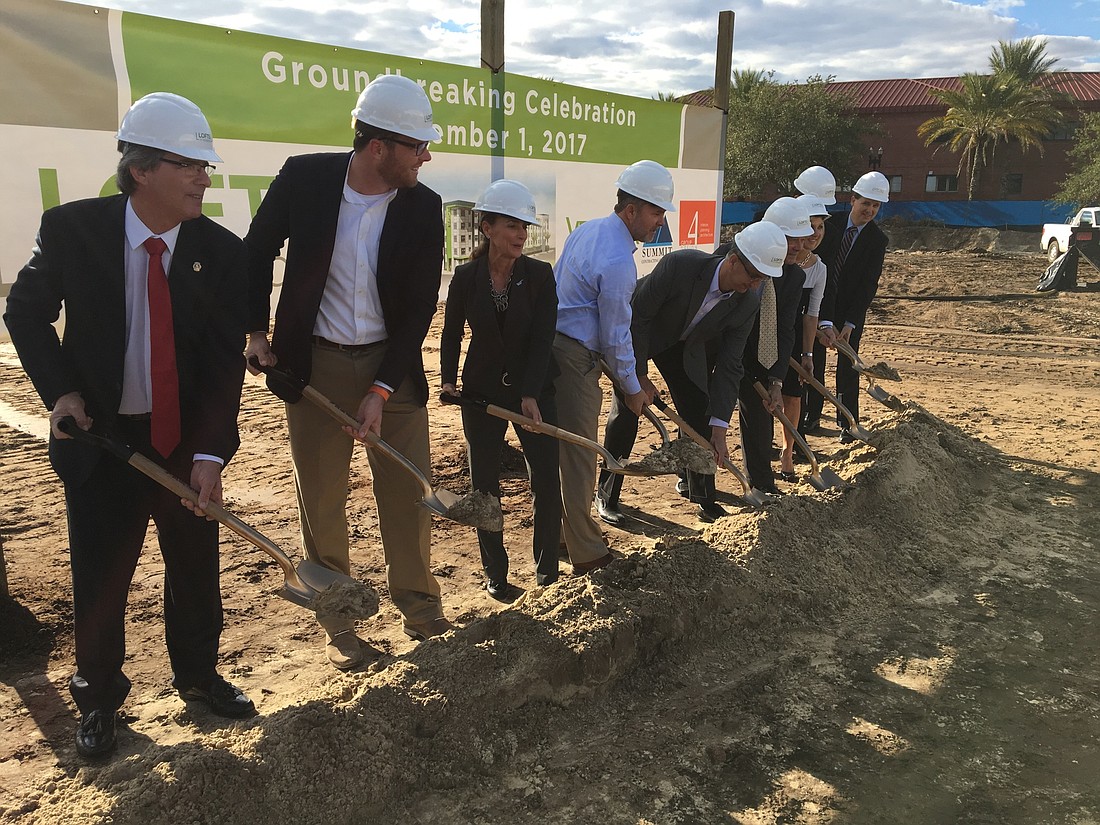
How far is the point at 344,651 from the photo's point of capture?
10.1 feet

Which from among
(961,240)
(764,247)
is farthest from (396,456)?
(961,240)

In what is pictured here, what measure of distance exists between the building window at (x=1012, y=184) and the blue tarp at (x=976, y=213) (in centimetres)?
688

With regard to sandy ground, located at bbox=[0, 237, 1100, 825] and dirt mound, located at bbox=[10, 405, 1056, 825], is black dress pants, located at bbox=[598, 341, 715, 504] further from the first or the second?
dirt mound, located at bbox=[10, 405, 1056, 825]

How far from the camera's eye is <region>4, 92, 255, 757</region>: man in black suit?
2.27 meters

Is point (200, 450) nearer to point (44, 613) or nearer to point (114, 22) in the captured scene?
point (44, 613)

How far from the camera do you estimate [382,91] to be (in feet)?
8.64

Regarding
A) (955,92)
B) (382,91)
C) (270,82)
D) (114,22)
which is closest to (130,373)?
(382,91)

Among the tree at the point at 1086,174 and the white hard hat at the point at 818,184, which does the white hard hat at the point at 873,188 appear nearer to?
the white hard hat at the point at 818,184

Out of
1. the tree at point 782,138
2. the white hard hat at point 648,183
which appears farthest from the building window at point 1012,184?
the white hard hat at point 648,183

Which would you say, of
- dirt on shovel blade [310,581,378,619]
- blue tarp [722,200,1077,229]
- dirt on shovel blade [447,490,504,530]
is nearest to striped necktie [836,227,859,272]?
dirt on shovel blade [447,490,504,530]

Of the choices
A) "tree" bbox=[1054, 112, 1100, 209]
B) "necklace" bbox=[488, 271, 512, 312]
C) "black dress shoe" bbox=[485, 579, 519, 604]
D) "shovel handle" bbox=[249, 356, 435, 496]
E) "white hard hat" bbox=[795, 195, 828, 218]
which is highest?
"tree" bbox=[1054, 112, 1100, 209]

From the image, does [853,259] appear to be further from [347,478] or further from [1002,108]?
[1002,108]

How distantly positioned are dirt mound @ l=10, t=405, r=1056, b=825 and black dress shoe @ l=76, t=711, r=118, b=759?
0.14 m

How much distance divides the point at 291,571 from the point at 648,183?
224cm
